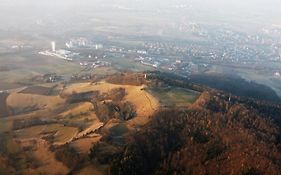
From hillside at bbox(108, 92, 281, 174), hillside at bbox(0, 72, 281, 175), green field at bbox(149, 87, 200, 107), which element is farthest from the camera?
green field at bbox(149, 87, 200, 107)

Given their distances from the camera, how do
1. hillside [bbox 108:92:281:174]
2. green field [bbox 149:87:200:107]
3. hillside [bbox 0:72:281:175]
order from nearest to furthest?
hillside [bbox 108:92:281:174] → hillside [bbox 0:72:281:175] → green field [bbox 149:87:200:107]

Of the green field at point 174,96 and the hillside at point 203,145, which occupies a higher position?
the green field at point 174,96

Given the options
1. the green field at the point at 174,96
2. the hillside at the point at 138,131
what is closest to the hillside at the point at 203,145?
the hillside at the point at 138,131

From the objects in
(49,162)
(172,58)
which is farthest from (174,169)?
(172,58)

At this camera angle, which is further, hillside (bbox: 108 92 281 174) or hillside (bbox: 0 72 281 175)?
hillside (bbox: 0 72 281 175)

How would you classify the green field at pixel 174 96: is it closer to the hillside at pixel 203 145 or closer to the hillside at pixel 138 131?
the hillside at pixel 138 131

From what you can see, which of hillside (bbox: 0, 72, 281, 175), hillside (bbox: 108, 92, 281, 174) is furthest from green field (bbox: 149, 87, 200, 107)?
hillside (bbox: 108, 92, 281, 174)

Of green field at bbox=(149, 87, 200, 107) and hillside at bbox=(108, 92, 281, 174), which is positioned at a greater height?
green field at bbox=(149, 87, 200, 107)

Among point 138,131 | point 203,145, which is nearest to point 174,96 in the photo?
point 138,131

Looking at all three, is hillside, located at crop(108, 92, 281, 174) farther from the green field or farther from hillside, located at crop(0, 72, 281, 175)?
the green field
